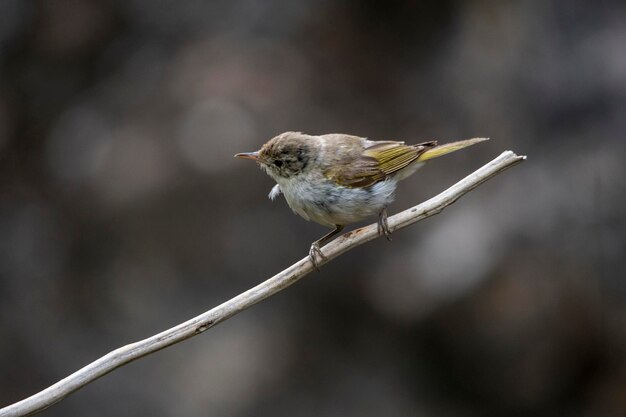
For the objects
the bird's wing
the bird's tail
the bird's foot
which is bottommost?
the bird's foot

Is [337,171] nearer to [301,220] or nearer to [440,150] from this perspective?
[440,150]

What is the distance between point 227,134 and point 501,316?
11.0 ft

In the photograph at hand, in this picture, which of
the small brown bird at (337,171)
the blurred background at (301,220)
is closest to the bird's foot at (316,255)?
the small brown bird at (337,171)

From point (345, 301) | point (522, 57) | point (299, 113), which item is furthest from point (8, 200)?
point (522, 57)

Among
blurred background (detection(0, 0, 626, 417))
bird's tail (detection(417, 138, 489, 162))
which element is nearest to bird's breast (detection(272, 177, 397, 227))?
bird's tail (detection(417, 138, 489, 162))

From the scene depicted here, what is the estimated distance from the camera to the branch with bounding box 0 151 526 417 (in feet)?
11.9

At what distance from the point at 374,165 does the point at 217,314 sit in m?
1.74

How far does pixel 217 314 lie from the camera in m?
3.88

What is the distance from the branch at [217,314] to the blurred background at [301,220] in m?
3.04

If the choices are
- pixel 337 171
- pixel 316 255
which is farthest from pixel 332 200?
pixel 316 255

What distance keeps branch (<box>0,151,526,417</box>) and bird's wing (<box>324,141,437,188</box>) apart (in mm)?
489

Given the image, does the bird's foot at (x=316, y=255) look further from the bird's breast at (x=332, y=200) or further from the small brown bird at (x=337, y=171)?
the bird's breast at (x=332, y=200)

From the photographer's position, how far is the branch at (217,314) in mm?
3613

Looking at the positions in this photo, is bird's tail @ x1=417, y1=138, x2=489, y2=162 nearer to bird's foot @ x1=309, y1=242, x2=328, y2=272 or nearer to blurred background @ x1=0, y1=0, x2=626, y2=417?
bird's foot @ x1=309, y1=242, x2=328, y2=272
